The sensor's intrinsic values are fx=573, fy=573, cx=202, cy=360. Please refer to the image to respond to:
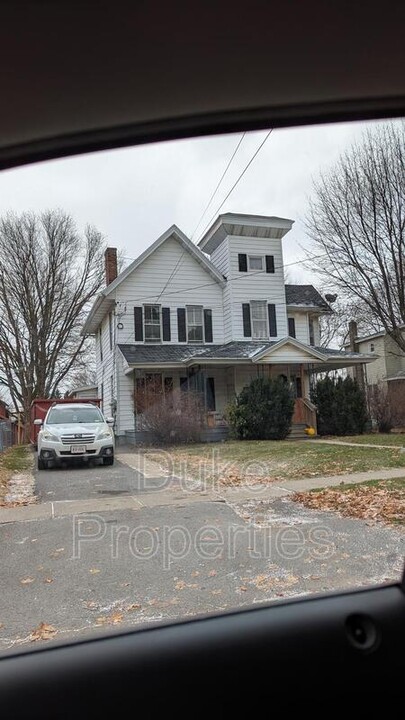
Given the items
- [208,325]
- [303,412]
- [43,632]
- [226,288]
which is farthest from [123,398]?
[43,632]

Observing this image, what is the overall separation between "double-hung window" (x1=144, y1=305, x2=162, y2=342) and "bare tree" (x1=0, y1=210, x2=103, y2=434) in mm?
2718

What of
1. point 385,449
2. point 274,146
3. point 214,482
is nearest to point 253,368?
point 385,449

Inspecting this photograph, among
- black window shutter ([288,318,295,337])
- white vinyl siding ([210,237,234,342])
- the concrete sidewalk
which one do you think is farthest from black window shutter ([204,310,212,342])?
the concrete sidewalk

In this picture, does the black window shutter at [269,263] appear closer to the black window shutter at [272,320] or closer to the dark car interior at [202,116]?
the black window shutter at [272,320]

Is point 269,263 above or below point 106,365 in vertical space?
above

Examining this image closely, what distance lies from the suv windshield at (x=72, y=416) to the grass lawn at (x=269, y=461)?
5.95 ft

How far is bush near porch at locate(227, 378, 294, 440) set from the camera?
16.5 m

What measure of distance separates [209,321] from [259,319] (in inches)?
70.6

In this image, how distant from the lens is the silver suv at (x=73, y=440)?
1127 centimetres

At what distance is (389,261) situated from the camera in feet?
49.8

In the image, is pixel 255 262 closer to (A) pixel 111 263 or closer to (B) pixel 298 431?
(A) pixel 111 263

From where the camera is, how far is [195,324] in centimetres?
1989

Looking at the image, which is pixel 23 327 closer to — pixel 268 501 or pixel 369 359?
pixel 369 359

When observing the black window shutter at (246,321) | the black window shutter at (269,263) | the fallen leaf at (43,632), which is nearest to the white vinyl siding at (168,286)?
the black window shutter at (246,321)
